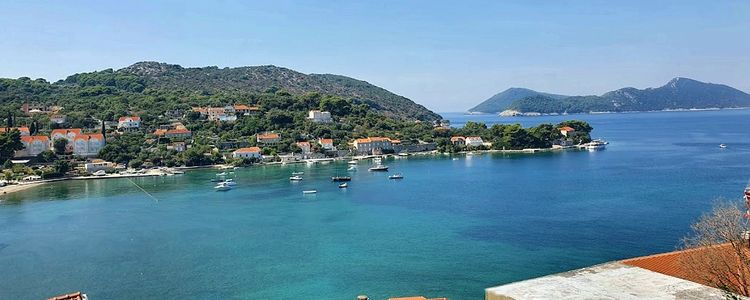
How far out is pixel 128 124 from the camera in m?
66.8

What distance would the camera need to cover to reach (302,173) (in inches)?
2039

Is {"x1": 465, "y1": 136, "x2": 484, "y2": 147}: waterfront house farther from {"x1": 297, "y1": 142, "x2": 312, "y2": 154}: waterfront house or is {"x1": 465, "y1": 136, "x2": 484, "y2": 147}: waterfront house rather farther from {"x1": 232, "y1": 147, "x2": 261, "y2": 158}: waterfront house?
{"x1": 232, "y1": 147, "x2": 261, "y2": 158}: waterfront house

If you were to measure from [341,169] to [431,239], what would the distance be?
32.5 meters

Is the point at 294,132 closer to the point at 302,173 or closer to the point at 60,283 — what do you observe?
the point at 302,173

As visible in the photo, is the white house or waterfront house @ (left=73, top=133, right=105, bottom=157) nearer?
waterfront house @ (left=73, top=133, right=105, bottom=157)

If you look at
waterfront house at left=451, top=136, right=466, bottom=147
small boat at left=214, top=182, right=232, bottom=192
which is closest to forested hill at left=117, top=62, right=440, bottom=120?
waterfront house at left=451, top=136, right=466, bottom=147

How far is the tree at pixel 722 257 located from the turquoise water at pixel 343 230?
7.13 metres

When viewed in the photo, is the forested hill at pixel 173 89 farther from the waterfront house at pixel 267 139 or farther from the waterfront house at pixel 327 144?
the waterfront house at pixel 327 144

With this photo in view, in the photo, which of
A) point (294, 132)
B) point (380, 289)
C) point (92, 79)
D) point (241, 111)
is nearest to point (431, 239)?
point (380, 289)

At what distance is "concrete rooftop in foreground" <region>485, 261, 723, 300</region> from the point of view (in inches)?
368

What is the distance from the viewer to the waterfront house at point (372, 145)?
223 feet

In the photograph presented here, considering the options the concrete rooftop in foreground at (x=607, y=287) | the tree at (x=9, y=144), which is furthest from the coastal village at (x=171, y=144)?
the concrete rooftop in foreground at (x=607, y=287)

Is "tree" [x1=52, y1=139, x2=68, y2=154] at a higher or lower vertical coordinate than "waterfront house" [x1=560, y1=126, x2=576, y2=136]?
lower

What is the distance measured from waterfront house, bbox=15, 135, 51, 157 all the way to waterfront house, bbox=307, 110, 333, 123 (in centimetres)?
3207
